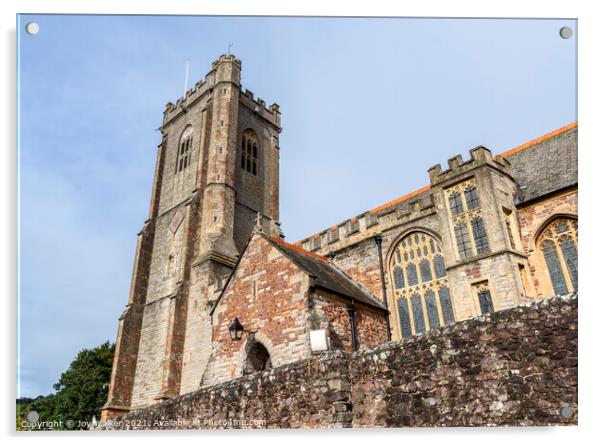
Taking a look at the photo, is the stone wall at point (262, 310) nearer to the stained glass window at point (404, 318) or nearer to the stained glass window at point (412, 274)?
the stained glass window at point (404, 318)

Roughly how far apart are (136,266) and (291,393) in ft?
71.0

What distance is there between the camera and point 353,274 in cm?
1777

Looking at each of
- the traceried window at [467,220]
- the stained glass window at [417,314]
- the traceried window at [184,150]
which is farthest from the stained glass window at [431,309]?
the traceried window at [184,150]

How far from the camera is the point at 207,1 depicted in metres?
7.04

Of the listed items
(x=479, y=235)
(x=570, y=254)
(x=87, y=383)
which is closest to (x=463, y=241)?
(x=479, y=235)

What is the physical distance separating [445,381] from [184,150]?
28.0 metres

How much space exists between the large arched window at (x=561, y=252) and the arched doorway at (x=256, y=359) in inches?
333

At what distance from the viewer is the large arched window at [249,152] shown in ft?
99.8

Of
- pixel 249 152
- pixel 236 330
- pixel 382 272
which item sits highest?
pixel 249 152

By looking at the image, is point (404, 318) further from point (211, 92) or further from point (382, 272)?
point (211, 92)

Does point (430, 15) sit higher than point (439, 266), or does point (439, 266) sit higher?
point (430, 15)

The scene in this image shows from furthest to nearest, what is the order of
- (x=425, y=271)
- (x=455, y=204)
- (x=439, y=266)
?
(x=425, y=271) → (x=439, y=266) → (x=455, y=204)

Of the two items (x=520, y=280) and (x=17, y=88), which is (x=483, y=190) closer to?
(x=520, y=280)

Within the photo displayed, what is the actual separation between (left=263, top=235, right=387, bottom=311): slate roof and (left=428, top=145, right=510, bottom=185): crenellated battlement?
4659 millimetres
